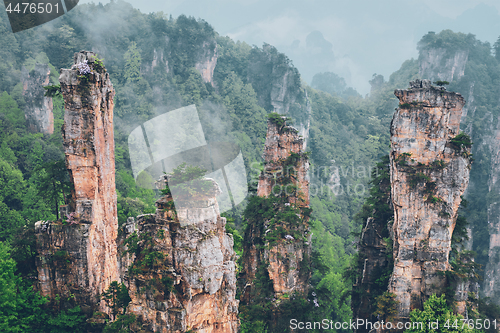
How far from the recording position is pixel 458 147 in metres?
24.5

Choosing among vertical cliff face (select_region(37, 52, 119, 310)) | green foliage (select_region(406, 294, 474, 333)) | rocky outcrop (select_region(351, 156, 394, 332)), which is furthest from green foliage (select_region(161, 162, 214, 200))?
rocky outcrop (select_region(351, 156, 394, 332))

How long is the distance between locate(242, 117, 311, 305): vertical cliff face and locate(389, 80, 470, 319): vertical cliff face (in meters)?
6.66

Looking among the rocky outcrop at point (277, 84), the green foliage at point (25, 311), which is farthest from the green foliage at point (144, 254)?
the rocky outcrop at point (277, 84)

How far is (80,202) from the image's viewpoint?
68.4 feet

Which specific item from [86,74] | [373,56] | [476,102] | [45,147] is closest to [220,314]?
[86,74]

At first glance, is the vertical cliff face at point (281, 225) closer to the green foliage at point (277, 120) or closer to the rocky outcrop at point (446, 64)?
the green foliage at point (277, 120)

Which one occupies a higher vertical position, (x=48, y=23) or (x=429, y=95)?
(x=48, y=23)

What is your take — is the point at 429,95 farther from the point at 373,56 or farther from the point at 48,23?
the point at 373,56

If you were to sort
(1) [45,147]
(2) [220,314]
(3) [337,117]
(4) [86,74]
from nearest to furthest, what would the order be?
(2) [220,314], (4) [86,74], (1) [45,147], (3) [337,117]

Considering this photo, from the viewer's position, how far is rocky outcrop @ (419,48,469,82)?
276 ft

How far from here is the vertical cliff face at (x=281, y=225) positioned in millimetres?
29156

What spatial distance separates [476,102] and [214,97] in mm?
45691

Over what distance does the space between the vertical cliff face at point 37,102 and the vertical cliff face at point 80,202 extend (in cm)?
3392

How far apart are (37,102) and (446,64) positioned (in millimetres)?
69256
